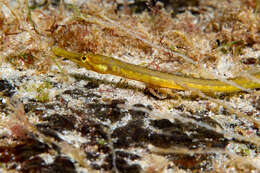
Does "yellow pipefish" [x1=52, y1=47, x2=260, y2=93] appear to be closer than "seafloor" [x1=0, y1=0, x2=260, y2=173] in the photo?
No

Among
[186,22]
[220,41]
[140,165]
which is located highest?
[186,22]

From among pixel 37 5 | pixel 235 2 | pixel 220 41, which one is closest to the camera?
pixel 220 41

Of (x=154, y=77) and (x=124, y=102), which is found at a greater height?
(x=154, y=77)

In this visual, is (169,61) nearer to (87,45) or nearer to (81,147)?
(87,45)

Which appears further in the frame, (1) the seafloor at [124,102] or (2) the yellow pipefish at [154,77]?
(2) the yellow pipefish at [154,77]

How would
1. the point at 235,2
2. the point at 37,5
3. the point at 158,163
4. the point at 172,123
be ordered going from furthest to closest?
the point at 37,5
the point at 235,2
the point at 172,123
the point at 158,163

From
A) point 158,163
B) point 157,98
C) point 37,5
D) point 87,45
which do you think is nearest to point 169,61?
point 157,98

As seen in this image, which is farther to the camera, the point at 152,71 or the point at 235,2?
the point at 235,2

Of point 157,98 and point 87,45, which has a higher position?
point 87,45
